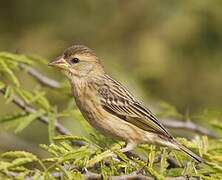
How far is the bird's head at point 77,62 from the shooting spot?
280 inches

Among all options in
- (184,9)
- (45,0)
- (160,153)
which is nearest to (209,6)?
(184,9)

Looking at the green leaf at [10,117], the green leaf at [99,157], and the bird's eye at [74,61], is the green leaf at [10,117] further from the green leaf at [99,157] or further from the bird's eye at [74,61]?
the green leaf at [99,157]

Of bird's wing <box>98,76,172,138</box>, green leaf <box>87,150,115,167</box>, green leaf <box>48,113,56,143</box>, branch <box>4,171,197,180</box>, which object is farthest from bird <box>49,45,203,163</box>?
green leaf <box>87,150,115,167</box>

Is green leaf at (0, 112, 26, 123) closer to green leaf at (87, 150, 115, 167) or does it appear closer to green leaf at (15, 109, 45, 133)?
green leaf at (15, 109, 45, 133)

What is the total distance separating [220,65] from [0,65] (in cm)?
520

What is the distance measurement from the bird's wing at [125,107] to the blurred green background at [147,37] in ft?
14.2

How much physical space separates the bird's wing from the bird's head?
0.25m

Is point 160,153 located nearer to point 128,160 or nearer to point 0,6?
point 128,160

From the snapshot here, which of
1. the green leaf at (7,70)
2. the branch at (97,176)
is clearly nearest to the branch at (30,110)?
the green leaf at (7,70)

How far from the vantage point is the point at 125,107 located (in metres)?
6.77

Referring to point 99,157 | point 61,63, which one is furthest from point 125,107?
point 99,157

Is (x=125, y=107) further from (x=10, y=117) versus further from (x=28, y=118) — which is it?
(x=10, y=117)

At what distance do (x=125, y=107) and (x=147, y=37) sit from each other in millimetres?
5095

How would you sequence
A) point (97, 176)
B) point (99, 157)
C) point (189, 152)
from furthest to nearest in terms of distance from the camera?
point (189, 152) → point (99, 157) → point (97, 176)
